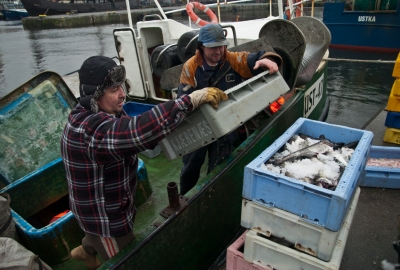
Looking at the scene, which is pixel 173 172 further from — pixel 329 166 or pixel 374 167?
pixel 374 167

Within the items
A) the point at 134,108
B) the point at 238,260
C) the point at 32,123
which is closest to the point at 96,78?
the point at 238,260

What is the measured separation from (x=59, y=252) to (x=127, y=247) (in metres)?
0.86

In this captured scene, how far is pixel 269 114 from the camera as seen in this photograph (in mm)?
3203

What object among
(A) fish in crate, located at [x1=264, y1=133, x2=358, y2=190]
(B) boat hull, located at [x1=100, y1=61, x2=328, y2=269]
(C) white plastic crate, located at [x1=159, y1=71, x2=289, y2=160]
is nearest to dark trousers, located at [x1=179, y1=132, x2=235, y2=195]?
(B) boat hull, located at [x1=100, y1=61, x2=328, y2=269]

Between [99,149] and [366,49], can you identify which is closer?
[99,149]

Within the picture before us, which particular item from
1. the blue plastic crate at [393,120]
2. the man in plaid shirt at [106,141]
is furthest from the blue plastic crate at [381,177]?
the man in plaid shirt at [106,141]

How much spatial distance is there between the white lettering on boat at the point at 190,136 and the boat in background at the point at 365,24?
48.0ft

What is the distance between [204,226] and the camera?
7.82 feet

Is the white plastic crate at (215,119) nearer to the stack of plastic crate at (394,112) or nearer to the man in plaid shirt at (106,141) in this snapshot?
the man in plaid shirt at (106,141)

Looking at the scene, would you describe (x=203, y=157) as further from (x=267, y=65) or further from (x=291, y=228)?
(x=291, y=228)

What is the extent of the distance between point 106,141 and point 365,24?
15812mm

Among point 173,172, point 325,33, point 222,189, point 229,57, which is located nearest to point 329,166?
point 222,189

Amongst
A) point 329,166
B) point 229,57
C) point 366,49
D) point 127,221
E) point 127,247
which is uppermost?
point 229,57

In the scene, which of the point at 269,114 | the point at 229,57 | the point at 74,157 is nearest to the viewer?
the point at 74,157
